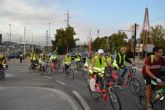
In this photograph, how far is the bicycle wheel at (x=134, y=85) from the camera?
576 inches

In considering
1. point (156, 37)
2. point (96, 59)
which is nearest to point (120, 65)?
point (96, 59)

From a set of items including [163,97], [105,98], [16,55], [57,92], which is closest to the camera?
[163,97]

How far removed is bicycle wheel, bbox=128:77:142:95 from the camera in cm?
1462

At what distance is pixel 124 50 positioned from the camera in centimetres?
1752

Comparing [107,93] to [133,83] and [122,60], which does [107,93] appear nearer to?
[133,83]

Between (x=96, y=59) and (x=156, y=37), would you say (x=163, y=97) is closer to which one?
(x=96, y=59)

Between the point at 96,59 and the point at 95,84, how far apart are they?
2.63 feet

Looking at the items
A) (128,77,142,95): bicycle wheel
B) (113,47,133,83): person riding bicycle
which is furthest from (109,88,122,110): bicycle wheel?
(113,47,133,83): person riding bicycle

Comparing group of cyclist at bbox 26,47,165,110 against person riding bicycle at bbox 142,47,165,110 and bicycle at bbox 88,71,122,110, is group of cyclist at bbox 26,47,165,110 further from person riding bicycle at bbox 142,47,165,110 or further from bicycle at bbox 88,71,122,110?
bicycle at bbox 88,71,122,110

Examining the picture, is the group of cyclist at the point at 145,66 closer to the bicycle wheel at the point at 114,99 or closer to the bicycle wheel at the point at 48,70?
the bicycle wheel at the point at 114,99

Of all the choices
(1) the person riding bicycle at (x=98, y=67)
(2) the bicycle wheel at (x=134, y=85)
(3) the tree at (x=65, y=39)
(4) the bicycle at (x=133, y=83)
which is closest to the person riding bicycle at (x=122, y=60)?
(4) the bicycle at (x=133, y=83)

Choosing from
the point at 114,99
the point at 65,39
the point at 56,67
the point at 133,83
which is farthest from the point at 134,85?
the point at 65,39

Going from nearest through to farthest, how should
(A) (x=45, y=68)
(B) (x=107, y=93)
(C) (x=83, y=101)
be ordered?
(B) (x=107, y=93) → (C) (x=83, y=101) → (A) (x=45, y=68)

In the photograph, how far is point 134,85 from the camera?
15.2 metres
